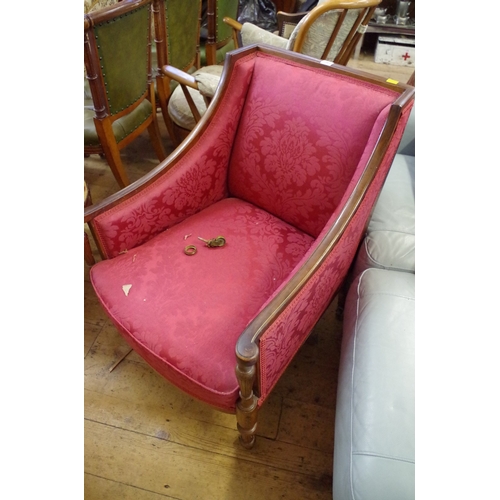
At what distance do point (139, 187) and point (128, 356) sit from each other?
554mm

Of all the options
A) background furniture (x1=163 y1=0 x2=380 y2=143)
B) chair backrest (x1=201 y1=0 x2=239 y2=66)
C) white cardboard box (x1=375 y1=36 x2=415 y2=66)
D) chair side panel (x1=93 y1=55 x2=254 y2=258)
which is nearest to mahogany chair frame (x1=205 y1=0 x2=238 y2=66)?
chair backrest (x1=201 y1=0 x2=239 y2=66)

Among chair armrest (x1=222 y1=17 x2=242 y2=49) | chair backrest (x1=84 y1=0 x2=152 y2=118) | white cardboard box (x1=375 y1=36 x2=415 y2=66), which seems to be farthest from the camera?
white cardboard box (x1=375 y1=36 x2=415 y2=66)

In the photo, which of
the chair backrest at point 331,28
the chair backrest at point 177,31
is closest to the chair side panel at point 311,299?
the chair backrest at point 331,28

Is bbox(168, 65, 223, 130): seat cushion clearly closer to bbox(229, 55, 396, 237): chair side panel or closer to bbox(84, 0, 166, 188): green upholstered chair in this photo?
bbox(84, 0, 166, 188): green upholstered chair

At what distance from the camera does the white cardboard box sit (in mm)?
2840

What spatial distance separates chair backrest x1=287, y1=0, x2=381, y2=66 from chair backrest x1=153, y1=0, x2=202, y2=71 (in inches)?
20.0

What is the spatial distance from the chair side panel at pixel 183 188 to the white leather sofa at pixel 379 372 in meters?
0.47

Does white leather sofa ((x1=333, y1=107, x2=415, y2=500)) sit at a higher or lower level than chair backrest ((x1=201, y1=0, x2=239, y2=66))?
lower

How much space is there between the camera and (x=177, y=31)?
172cm

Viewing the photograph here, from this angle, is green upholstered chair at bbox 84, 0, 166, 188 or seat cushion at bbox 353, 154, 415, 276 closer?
seat cushion at bbox 353, 154, 415, 276

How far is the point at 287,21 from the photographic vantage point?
2.24 m

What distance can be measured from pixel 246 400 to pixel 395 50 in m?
2.86

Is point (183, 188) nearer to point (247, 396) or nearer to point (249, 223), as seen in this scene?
point (249, 223)
